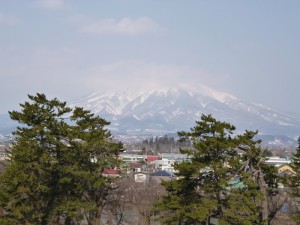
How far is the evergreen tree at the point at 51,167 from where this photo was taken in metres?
9.88

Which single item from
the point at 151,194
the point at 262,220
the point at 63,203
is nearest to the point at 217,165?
the point at 262,220

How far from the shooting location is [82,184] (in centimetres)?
1108

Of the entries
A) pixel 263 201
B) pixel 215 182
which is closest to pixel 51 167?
pixel 215 182

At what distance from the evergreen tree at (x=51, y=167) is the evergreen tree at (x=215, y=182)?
2341 mm

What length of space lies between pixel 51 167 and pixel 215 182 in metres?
3.83

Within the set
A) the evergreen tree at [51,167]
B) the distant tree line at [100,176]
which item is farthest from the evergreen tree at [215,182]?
the evergreen tree at [51,167]

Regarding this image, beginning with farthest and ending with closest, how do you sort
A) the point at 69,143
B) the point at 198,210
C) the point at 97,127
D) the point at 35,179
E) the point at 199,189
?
the point at 97,127 < the point at 69,143 < the point at 35,179 < the point at 199,189 < the point at 198,210

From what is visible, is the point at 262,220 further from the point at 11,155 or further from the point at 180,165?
the point at 11,155

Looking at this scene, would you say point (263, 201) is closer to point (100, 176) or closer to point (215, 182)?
point (215, 182)

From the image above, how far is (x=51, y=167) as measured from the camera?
10227 millimetres

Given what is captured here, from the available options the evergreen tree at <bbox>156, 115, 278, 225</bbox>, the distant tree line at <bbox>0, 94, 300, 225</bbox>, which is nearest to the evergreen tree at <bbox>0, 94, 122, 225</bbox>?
the distant tree line at <bbox>0, 94, 300, 225</bbox>

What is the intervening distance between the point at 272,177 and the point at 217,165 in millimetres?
1635

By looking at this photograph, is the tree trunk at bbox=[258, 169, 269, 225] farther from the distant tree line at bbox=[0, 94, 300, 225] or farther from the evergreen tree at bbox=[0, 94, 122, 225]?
the evergreen tree at bbox=[0, 94, 122, 225]

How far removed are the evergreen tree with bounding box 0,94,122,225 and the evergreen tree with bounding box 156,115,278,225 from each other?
7.68 feet
